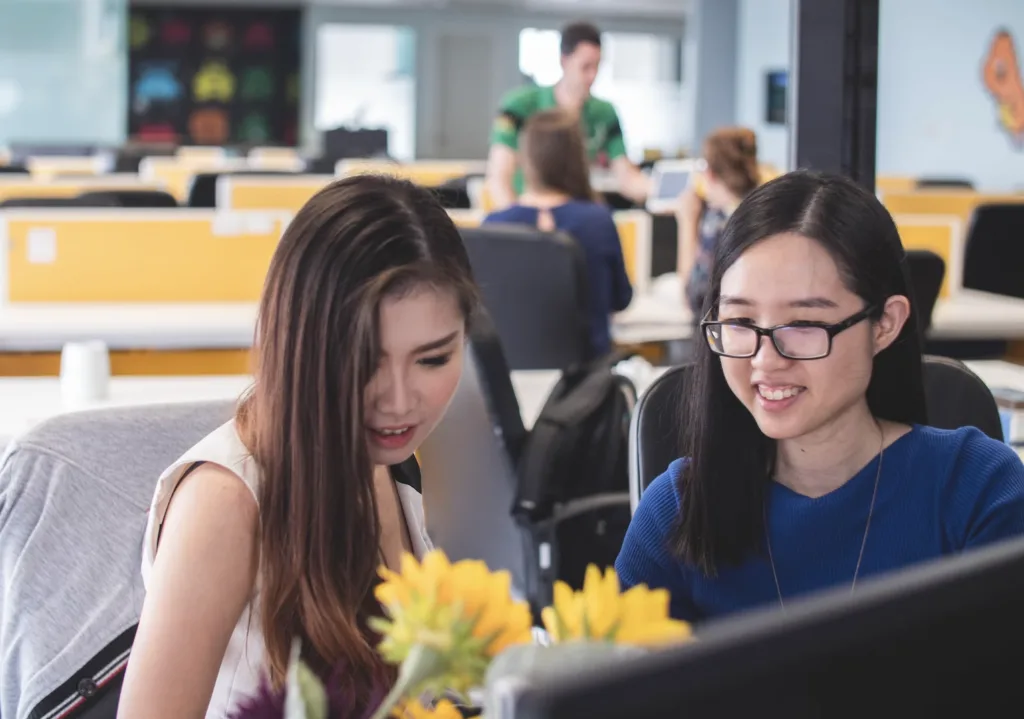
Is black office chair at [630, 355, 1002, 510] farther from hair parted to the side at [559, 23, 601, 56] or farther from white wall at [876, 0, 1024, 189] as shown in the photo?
white wall at [876, 0, 1024, 189]

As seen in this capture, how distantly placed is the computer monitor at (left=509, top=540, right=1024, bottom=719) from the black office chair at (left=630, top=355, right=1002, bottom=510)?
40.4 inches

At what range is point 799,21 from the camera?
190 centimetres

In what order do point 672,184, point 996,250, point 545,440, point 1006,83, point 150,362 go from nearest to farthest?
point 545,440
point 150,362
point 996,250
point 672,184
point 1006,83

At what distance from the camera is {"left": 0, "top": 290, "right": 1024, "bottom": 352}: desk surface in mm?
3219

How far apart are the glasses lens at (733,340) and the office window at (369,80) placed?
13741 mm

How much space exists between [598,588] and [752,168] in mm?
3603

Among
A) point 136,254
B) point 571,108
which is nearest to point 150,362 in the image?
point 136,254

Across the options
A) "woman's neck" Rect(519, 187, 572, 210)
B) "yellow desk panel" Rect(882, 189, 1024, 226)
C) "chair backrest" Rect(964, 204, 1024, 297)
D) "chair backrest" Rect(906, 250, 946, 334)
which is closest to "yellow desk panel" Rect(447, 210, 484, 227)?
"woman's neck" Rect(519, 187, 572, 210)

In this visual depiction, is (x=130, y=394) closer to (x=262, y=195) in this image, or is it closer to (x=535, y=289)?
(x=535, y=289)

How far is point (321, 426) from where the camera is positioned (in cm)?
106

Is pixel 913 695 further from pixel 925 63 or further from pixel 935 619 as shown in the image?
pixel 925 63

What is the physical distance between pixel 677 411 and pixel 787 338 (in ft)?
0.96

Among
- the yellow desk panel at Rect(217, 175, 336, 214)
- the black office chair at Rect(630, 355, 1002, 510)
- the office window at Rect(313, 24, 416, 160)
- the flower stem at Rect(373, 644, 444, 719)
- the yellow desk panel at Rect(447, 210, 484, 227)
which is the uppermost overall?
the office window at Rect(313, 24, 416, 160)

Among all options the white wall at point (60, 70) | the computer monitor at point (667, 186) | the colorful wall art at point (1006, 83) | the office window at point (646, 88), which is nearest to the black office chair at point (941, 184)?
the colorful wall art at point (1006, 83)
